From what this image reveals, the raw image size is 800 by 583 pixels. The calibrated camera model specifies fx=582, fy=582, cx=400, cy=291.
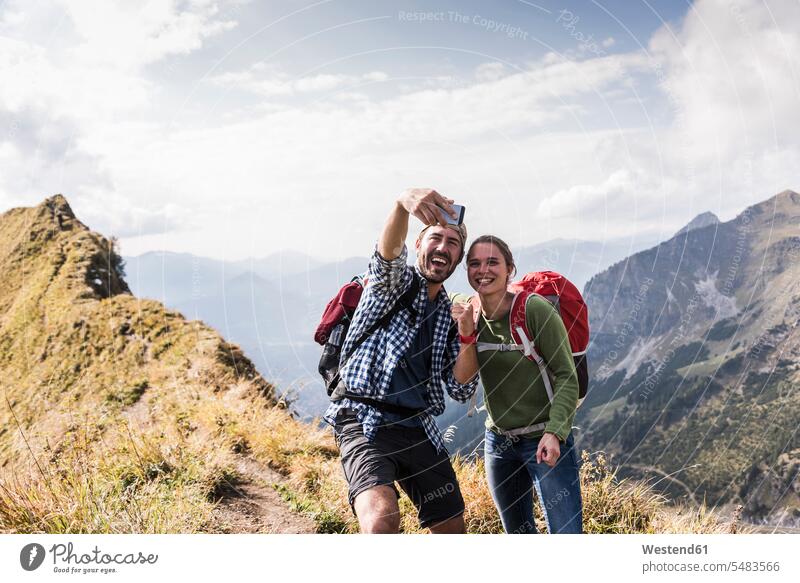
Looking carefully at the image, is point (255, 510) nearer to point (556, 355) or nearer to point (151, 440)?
point (151, 440)

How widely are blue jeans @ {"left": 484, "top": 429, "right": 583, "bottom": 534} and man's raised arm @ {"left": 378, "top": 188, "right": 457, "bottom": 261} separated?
1645 mm

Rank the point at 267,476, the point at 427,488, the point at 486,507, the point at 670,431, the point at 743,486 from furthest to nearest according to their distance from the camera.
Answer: the point at 670,431, the point at 743,486, the point at 267,476, the point at 486,507, the point at 427,488

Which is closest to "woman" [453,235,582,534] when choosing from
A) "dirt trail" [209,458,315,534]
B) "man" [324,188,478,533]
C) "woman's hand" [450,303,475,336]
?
"woman's hand" [450,303,475,336]

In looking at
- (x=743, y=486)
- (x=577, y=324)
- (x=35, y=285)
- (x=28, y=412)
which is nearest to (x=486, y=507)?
(x=577, y=324)

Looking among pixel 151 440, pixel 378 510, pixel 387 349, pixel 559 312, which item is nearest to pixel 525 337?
pixel 559 312

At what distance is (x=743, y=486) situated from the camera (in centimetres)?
14188

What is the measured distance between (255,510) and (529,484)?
3.64 meters

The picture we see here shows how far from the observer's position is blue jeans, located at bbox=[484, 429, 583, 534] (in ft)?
13.3

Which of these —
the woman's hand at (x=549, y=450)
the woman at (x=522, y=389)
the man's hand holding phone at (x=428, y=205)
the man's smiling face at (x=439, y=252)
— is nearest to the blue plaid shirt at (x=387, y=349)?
the man's smiling face at (x=439, y=252)

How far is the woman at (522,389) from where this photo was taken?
3973 millimetres

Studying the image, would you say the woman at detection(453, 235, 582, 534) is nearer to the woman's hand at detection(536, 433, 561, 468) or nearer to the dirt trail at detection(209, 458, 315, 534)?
the woman's hand at detection(536, 433, 561, 468)

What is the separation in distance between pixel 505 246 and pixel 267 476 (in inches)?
200

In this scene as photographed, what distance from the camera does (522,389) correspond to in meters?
4.11
